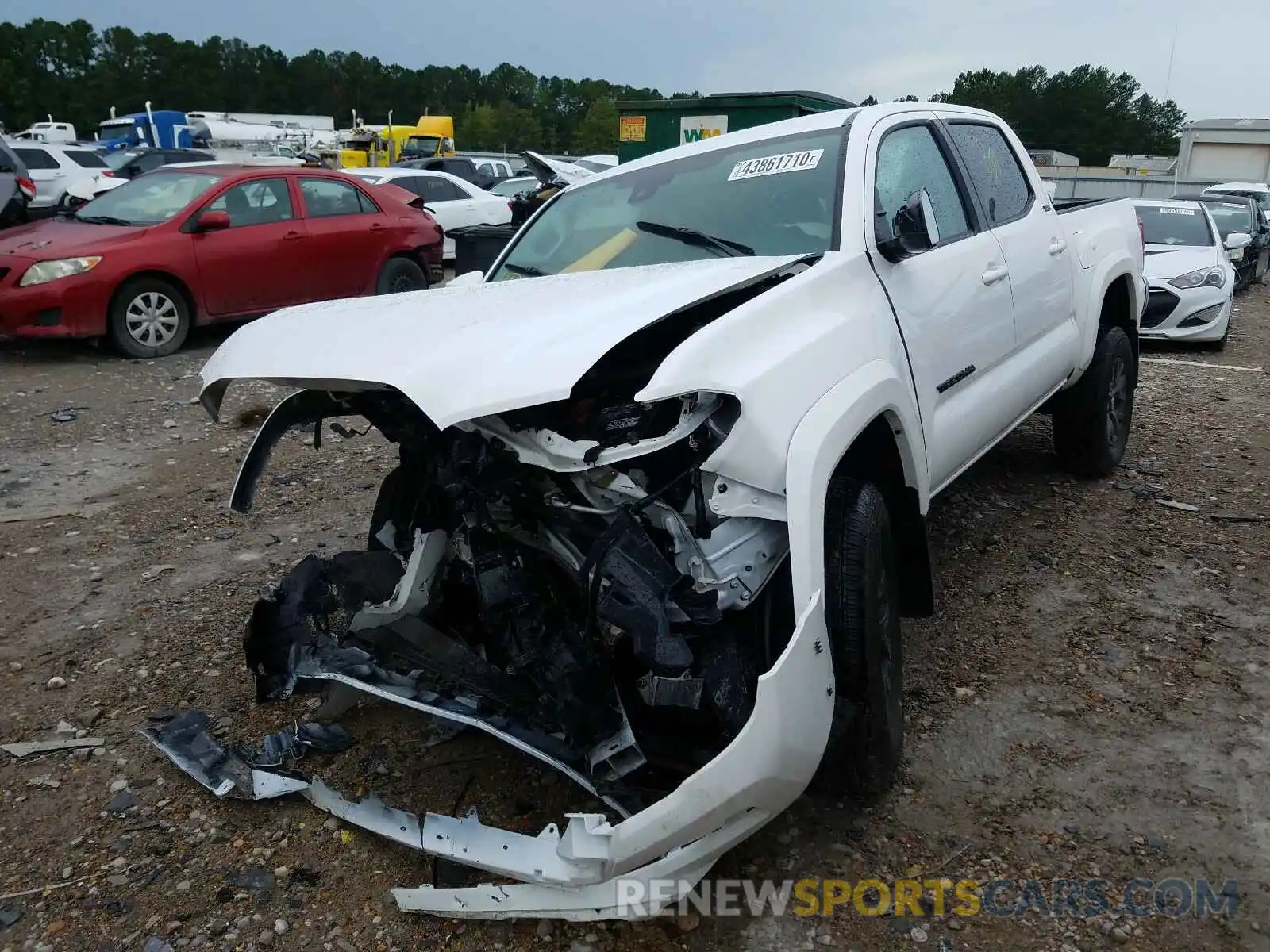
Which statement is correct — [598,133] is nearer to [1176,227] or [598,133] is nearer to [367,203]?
[1176,227]

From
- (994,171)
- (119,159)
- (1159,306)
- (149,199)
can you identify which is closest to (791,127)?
(994,171)

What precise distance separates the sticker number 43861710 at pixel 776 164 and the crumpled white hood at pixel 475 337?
1.84 ft

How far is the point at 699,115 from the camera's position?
33.3 feet

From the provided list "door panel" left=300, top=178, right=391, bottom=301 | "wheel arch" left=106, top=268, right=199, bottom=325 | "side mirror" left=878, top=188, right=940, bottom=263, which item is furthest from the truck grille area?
"wheel arch" left=106, top=268, right=199, bottom=325

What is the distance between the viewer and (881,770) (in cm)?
267

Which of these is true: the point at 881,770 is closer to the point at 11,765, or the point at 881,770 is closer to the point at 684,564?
the point at 684,564

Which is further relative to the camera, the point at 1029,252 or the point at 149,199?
the point at 149,199

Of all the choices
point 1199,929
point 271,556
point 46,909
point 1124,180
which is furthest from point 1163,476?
point 1124,180

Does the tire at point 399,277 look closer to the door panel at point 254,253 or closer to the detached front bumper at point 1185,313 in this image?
the door panel at point 254,253

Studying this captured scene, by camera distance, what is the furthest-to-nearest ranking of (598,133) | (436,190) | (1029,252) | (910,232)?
(598,133) < (436,190) < (1029,252) < (910,232)

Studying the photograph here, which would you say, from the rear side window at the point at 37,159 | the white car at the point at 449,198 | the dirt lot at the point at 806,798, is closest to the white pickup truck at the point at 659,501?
the dirt lot at the point at 806,798

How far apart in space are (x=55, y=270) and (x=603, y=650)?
23.6ft

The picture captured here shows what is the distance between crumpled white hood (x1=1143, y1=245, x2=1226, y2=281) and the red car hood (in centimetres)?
929

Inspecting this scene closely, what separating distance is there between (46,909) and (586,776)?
1.38 m
